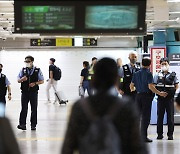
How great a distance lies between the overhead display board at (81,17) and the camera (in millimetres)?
5582

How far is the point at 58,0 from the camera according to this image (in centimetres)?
560

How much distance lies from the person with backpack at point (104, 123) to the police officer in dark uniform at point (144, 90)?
5787mm

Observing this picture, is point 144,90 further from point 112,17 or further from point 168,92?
point 112,17

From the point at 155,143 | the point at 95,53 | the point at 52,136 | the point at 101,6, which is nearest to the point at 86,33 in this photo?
the point at 101,6

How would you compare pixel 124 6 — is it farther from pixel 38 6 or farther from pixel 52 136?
pixel 52 136

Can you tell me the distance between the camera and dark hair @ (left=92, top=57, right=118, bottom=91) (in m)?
3.12

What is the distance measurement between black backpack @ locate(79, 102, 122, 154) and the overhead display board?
102 inches

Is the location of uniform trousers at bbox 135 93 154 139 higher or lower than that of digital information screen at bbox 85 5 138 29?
lower

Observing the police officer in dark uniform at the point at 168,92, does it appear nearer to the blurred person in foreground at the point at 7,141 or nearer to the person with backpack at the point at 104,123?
the person with backpack at the point at 104,123

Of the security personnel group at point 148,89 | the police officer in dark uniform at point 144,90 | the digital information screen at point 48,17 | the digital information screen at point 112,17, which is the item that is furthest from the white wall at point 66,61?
the digital information screen at point 112,17

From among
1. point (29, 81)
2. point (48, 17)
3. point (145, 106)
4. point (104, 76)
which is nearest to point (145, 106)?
point (145, 106)

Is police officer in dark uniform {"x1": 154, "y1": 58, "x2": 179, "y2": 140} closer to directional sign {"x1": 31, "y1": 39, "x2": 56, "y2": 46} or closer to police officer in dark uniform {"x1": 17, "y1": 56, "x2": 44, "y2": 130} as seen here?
police officer in dark uniform {"x1": 17, "y1": 56, "x2": 44, "y2": 130}

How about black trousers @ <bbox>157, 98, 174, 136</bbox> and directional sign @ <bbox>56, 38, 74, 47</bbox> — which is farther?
directional sign @ <bbox>56, 38, 74, 47</bbox>

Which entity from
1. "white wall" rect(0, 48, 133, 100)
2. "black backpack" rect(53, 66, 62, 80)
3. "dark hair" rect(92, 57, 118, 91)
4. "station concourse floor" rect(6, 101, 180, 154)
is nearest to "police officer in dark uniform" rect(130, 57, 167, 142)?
"station concourse floor" rect(6, 101, 180, 154)
